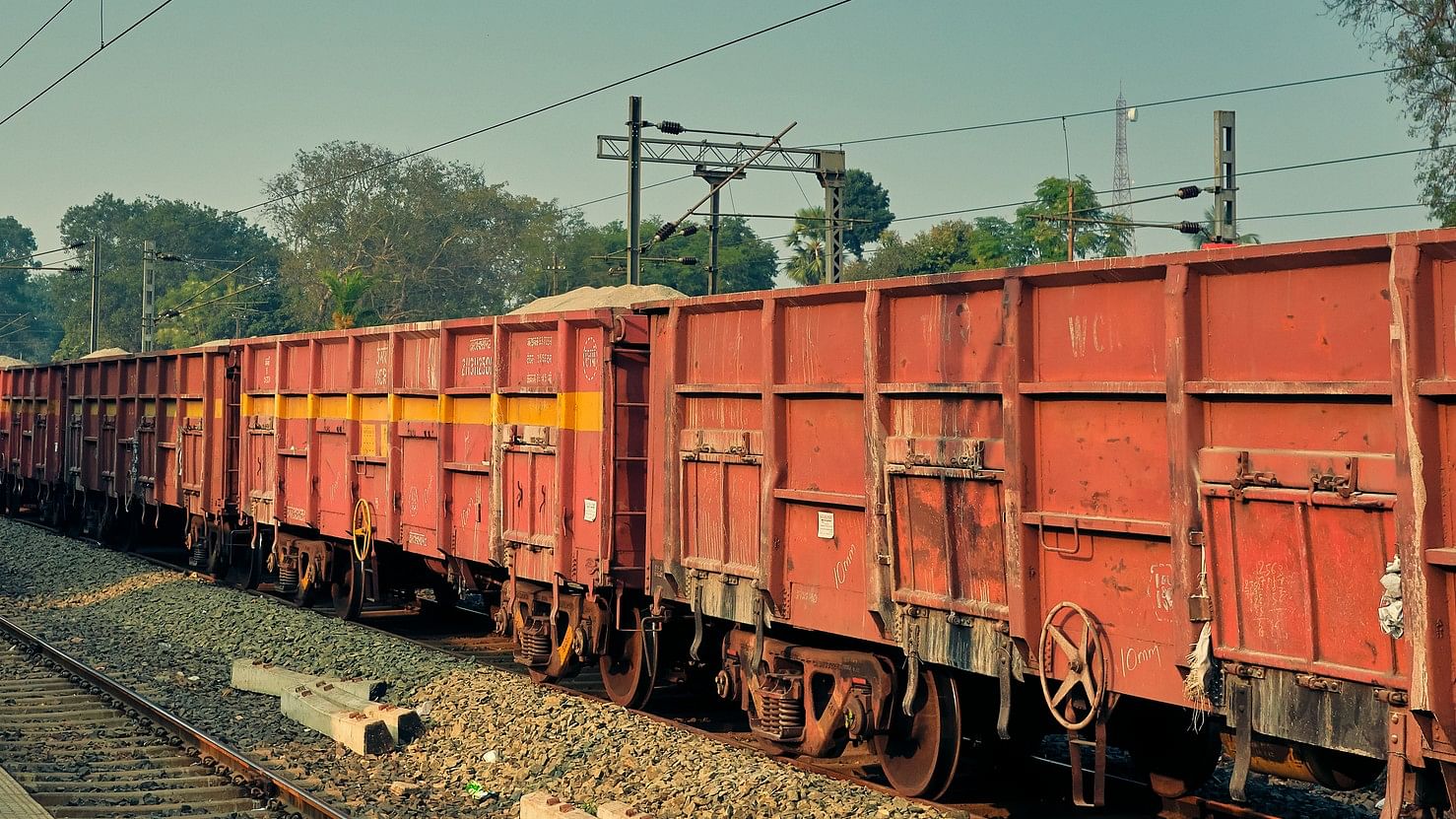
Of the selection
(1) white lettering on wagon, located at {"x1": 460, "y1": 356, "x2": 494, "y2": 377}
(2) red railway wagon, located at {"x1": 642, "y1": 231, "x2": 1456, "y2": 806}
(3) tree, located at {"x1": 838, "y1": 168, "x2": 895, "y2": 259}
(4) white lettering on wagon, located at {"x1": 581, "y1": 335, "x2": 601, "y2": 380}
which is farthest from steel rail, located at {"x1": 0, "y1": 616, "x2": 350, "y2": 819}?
(3) tree, located at {"x1": 838, "y1": 168, "x2": 895, "y2": 259}

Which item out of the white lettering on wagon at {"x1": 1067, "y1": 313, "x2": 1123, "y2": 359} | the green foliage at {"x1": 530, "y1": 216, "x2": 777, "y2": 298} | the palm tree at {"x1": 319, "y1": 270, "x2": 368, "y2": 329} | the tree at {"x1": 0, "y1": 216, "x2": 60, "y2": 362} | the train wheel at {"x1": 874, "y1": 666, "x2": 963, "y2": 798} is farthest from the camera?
the tree at {"x1": 0, "y1": 216, "x2": 60, "y2": 362}

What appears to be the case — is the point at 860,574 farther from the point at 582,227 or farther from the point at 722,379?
the point at 582,227

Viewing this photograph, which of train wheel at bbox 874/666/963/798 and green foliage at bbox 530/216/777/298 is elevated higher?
green foliage at bbox 530/216/777/298

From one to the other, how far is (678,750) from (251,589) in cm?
1159

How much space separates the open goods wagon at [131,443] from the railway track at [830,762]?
4.90m

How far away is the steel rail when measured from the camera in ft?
27.1

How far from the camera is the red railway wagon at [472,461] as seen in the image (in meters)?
10.6

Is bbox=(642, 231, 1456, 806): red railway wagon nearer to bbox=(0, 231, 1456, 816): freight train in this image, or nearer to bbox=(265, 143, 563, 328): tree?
bbox=(0, 231, 1456, 816): freight train

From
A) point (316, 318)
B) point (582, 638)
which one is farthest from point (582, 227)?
point (582, 638)

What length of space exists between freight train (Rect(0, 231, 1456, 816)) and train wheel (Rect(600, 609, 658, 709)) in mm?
34

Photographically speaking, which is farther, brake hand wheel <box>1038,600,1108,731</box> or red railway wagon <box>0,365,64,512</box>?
red railway wagon <box>0,365,64,512</box>

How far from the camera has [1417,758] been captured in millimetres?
5145

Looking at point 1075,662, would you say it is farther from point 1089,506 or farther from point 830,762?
point 830,762

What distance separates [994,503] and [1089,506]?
0.63 meters
